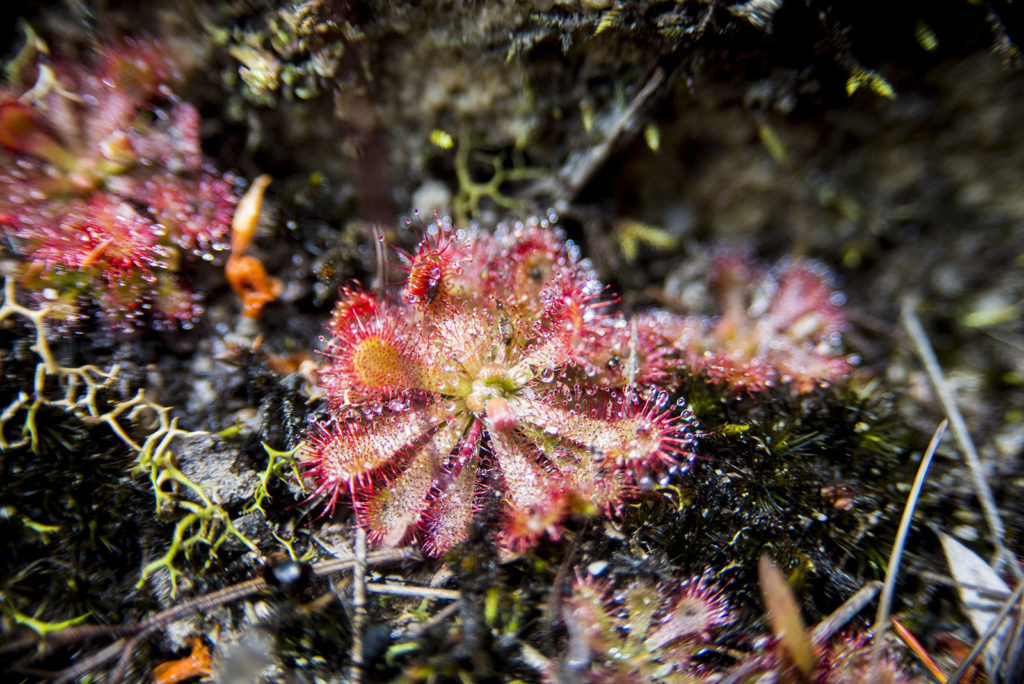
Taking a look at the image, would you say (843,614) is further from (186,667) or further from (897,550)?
(186,667)

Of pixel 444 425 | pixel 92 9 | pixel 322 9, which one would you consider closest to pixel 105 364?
pixel 444 425

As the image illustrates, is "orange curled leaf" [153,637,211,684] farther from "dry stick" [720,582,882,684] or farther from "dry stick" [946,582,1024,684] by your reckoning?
"dry stick" [946,582,1024,684]

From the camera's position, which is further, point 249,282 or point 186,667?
point 249,282

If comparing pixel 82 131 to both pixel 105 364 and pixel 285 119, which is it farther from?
pixel 105 364

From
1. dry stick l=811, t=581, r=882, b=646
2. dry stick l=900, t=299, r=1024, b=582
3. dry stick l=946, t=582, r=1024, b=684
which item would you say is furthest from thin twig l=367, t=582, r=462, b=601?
dry stick l=900, t=299, r=1024, b=582

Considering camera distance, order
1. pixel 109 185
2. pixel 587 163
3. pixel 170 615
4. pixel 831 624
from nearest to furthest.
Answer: pixel 170 615
pixel 831 624
pixel 109 185
pixel 587 163

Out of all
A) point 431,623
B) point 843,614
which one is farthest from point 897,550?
point 431,623
